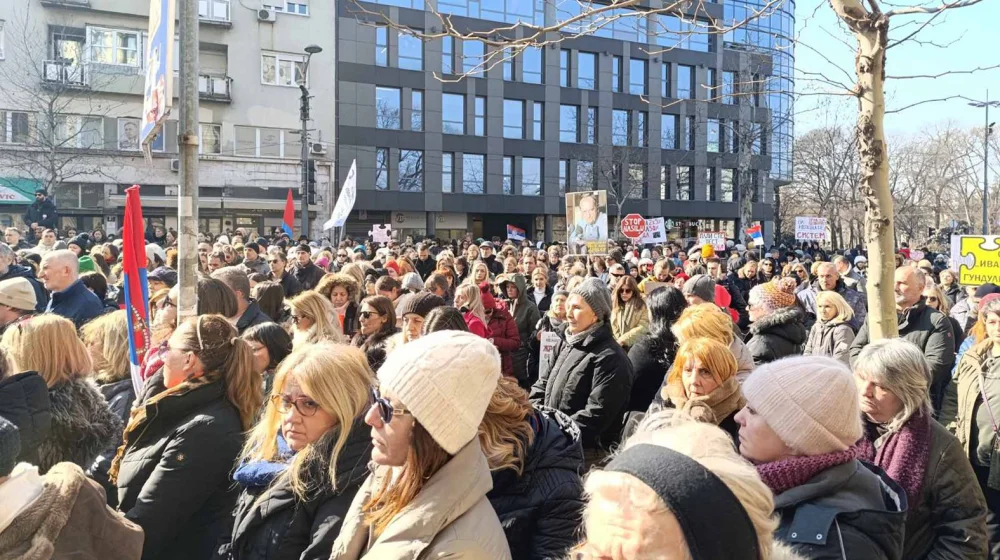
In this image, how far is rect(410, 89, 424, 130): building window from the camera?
39.8 m

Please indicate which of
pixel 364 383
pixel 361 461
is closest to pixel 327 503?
pixel 361 461

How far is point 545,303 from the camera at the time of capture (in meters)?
11.1

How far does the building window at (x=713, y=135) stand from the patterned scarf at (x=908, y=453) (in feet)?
156

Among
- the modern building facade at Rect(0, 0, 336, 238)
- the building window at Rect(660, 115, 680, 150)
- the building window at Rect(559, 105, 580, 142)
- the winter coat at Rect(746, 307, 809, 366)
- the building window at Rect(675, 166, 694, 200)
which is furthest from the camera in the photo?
the building window at Rect(675, 166, 694, 200)

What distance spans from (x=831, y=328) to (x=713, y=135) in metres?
44.9

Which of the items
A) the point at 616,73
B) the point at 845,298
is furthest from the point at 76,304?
the point at 616,73

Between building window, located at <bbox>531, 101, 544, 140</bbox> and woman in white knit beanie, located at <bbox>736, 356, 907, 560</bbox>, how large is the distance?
136 ft

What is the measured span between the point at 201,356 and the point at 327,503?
1135mm

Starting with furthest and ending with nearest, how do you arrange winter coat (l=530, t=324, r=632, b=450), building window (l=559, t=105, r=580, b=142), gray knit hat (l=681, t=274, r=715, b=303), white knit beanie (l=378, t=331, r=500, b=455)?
building window (l=559, t=105, r=580, b=142) < gray knit hat (l=681, t=274, r=715, b=303) < winter coat (l=530, t=324, r=632, b=450) < white knit beanie (l=378, t=331, r=500, b=455)

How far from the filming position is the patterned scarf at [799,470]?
2434mm

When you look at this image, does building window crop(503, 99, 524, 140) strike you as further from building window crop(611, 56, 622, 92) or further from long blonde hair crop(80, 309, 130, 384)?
long blonde hair crop(80, 309, 130, 384)

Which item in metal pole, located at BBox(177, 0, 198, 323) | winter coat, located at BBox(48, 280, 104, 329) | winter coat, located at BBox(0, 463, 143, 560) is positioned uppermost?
metal pole, located at BBox(177, 0, 198, 323)

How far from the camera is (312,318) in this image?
5.78m

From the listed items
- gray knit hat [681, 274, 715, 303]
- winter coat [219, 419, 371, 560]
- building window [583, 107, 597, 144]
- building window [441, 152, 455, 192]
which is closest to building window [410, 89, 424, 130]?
building window [441, 152, 455, 192]
